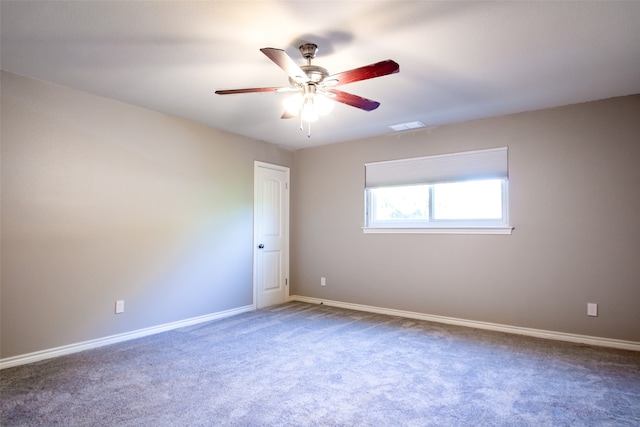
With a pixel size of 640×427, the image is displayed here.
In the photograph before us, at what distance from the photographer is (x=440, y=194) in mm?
4422

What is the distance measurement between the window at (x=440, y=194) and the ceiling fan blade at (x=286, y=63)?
98.4 inches

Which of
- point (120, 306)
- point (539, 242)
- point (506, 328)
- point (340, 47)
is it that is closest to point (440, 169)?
point (539, 242)

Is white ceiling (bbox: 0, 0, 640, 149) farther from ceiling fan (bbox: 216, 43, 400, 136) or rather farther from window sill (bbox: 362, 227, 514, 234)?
window sill (bbox: 362, 227, 514, 234)

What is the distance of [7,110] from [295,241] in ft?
12.0

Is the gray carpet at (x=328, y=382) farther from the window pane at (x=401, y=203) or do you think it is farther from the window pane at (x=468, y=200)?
the window pane at (x=401, y=203)

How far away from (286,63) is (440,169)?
2806mm

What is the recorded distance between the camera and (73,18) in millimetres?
2180

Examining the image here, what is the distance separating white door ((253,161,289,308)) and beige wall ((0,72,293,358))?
342 mm

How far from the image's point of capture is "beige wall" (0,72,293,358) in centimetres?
292

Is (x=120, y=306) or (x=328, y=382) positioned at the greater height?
(x=120, y=306)

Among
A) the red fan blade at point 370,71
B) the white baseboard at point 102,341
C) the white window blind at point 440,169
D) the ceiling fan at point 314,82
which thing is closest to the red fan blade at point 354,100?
the ceiling fan at point 314,82

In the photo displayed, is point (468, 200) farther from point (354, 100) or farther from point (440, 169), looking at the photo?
point (354, 100)

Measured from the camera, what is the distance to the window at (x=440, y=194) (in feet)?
13.2

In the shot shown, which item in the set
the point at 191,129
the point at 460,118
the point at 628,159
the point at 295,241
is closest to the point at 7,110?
the point at 191,129
